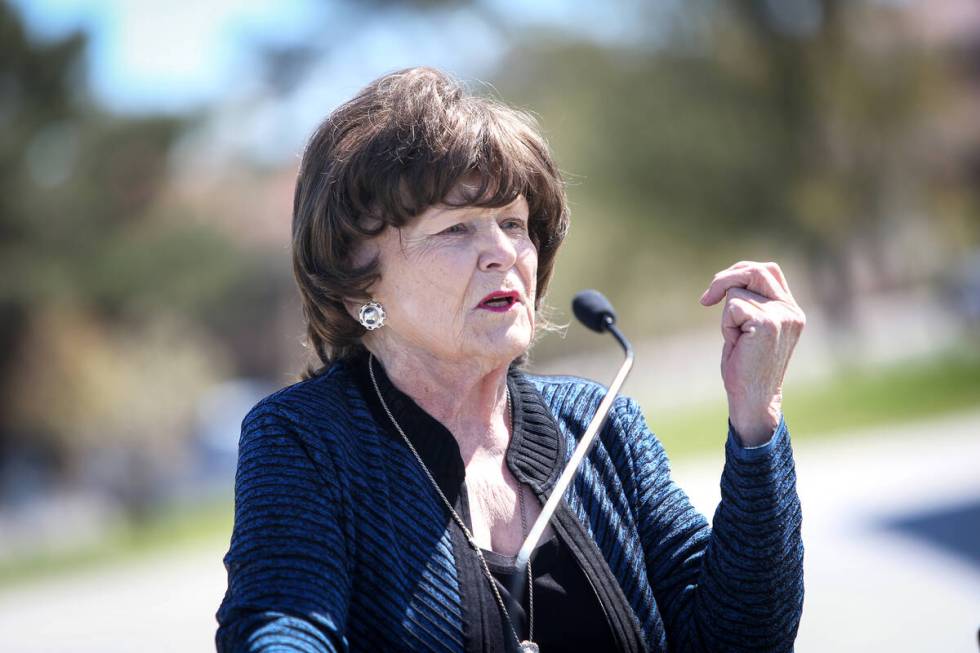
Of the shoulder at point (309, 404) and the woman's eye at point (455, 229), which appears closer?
the shoulder at point (309, 404)

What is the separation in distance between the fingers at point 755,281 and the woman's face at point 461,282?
1.01 feet

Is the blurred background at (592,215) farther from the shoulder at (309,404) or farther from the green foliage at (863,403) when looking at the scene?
the shoulder at (309,404)

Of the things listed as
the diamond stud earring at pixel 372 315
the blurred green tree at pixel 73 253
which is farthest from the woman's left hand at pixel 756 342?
the blurred green tree at pixel 73 253

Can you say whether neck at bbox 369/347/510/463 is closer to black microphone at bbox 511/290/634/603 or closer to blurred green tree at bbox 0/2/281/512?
black microphone at bbox 511/290/634/603

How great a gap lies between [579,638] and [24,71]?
1953 centimetres

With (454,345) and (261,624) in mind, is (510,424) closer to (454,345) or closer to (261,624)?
(454,345)

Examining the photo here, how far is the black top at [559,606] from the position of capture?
1.68 metres

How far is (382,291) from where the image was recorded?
1832 mm

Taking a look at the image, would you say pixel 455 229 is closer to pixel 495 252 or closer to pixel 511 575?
pixel 495 252

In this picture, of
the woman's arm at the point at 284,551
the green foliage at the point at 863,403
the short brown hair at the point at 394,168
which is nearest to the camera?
the woman's arm at the point at 284,551

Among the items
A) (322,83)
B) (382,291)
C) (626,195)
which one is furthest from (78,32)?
(382,291)

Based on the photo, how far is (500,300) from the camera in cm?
179

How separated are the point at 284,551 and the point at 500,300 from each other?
1.72ft

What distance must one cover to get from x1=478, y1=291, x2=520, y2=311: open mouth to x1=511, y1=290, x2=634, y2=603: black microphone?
21 centimetres
